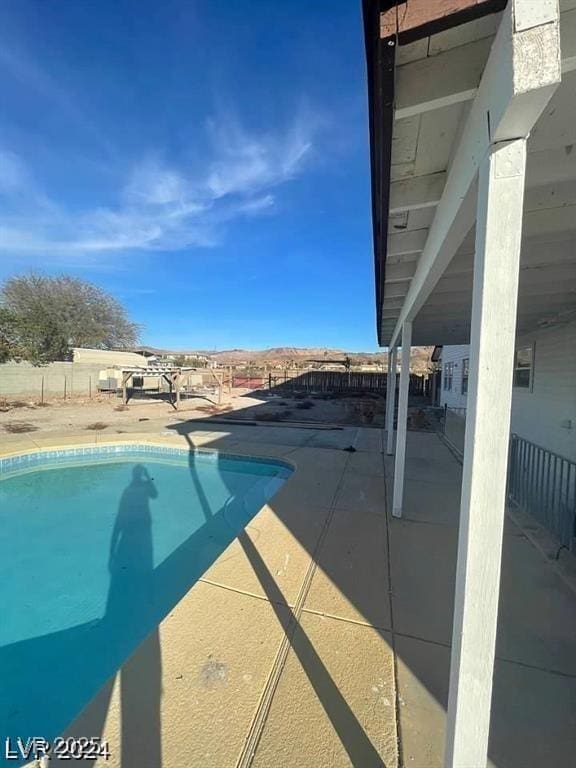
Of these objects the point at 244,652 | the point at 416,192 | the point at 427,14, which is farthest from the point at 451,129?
the point at 244,652

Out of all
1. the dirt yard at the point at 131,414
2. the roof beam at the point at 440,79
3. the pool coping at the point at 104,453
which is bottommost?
the pool coping at the point at 104,453

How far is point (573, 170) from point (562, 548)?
3368 mm

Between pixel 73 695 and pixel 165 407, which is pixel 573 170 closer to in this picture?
pixel 73 695

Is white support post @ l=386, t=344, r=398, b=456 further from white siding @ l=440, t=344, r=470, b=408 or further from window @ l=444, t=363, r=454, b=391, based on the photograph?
window @ l=444, t=363, r=454, b=391

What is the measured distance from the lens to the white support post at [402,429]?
3961 mm

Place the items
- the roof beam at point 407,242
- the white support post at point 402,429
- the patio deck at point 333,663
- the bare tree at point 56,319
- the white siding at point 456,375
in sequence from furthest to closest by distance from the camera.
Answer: the bare tree at point 56,319, the white siding at point 456,375, the white support post at point 402,429, the roof beam at point 407,242, the patio deck at point 333,663

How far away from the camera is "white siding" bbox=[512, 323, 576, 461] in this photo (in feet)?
15.1

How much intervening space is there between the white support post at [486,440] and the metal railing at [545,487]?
2.97 m

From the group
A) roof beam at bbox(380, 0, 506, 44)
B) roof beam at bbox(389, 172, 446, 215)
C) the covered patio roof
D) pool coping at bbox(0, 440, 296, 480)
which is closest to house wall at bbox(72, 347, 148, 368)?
pool coping at bbox(0, 440, 296, 480)

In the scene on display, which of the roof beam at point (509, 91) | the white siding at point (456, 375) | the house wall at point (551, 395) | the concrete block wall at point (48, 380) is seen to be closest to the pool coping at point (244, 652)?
the roof beam at point (509, 91)

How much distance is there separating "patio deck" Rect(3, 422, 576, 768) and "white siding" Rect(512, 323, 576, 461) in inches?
86.3

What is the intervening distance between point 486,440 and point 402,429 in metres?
3.15

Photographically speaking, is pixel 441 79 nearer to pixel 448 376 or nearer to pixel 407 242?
pixel 407 242

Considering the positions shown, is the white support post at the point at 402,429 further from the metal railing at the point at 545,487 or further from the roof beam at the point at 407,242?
the metal railing at the point at 545,487
